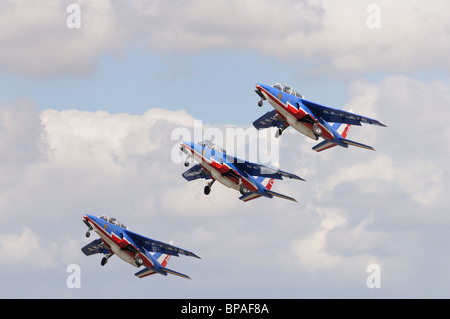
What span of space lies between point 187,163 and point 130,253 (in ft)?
63.5

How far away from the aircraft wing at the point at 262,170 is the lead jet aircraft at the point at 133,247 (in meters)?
12.1

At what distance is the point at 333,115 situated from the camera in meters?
83.3

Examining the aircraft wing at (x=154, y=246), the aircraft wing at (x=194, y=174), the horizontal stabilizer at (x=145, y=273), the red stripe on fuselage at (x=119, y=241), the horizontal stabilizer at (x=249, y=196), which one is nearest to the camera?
the red stripe on fuselage at (x=119, y=241)

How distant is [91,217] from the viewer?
88.9m

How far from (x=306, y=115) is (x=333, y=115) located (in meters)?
3.37

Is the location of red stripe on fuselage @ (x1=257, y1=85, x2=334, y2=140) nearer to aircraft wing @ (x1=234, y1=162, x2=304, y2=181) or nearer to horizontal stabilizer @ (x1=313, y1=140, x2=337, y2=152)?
horizontal stabilizer @ (x1=313, y1=140, x2=337, y2=152)

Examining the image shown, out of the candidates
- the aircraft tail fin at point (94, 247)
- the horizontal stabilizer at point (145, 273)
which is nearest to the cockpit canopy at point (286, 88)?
the horizontal stabilizer at point (145, 273)

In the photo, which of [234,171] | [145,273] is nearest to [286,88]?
[234,171]

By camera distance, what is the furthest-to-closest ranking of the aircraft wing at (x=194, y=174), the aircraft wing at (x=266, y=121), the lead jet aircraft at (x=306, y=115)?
the aircraft wing at (x=194, y=174)
the aircraft wing at (x=266, y=121)
the lead jet aircraft at (x=306, y=115)

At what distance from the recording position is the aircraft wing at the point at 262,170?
86.3 meters

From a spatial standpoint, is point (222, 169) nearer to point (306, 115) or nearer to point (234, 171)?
point (234, 171)

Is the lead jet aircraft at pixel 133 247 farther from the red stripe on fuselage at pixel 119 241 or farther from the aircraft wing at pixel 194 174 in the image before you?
the aircraft wing at pixel 194 174
